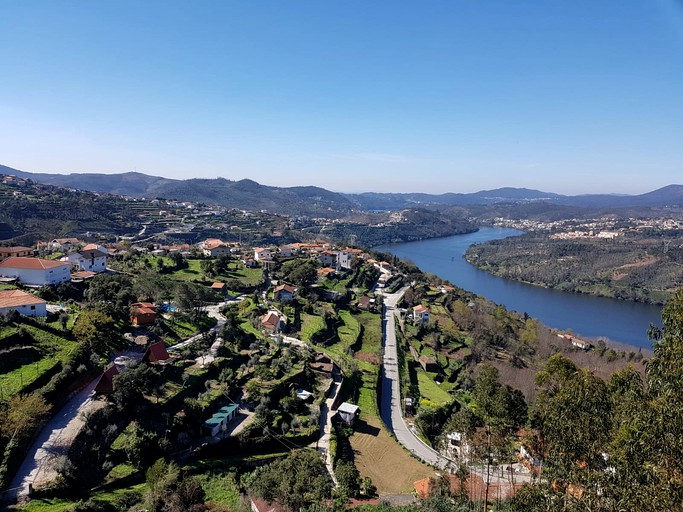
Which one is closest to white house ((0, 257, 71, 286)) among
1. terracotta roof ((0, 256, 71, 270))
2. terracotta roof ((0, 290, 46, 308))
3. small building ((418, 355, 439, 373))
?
terracotta roof ((0, 256, 71, 270))

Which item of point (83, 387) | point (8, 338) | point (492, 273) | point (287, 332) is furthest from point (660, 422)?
point (492, 273)

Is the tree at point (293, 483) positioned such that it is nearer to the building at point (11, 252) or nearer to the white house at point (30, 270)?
the white house at point (30, 270)

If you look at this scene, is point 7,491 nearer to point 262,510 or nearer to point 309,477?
point 262,510

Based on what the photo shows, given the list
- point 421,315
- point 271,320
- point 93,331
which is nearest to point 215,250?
point 271,320

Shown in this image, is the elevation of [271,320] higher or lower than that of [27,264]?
lower

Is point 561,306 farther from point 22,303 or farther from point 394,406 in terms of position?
point 22,303

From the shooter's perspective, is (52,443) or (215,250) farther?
(215,250)

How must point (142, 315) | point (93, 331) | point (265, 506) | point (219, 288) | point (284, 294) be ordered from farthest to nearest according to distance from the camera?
point (284, 294) → point (219, 288) → point (142, 315) → point (93, 331) → point (265, 506)

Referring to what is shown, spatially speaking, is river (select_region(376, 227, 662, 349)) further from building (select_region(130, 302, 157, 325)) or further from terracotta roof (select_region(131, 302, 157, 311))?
building (select_region(130, 302, 157, 325))
